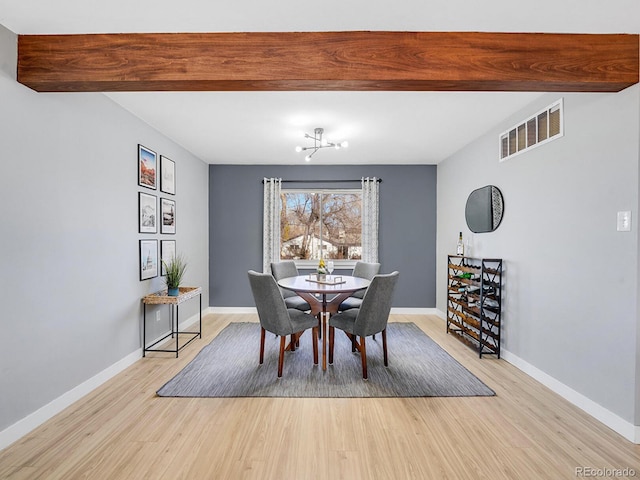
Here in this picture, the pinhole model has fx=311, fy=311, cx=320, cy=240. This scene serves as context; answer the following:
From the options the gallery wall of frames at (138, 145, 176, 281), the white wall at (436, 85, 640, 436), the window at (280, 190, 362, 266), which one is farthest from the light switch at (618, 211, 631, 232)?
the gallery wall of frames at (138, 145, 176, 281)

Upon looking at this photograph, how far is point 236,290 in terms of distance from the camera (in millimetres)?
5195

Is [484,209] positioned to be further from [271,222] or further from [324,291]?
[271,222]

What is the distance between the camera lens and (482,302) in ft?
10.6

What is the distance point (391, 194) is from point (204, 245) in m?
3.17

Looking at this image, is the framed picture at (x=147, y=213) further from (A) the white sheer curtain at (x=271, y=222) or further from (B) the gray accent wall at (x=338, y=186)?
(A) the white sheer curtain at (x=271, y=222)

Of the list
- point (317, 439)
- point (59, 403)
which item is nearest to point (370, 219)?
point (317, 439)

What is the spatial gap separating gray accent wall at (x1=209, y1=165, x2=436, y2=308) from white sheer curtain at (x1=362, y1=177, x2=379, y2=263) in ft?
0.46

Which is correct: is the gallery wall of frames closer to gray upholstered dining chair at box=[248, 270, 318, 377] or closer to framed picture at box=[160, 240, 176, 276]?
framed picture at box=[160, 240, 176, 276]

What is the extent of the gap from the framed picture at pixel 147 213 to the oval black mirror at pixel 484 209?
148 inches

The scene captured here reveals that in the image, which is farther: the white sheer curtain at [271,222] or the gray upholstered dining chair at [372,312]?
the white sheer curtain at [271,222]

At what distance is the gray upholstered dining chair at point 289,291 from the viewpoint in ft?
12.1

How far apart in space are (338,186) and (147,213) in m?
2.93

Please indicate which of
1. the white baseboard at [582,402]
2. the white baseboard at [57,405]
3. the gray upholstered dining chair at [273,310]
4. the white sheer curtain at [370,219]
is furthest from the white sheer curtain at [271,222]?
the white baseboard at [582,402]

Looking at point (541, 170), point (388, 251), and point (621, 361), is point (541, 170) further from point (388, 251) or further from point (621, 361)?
point (388, 251)
